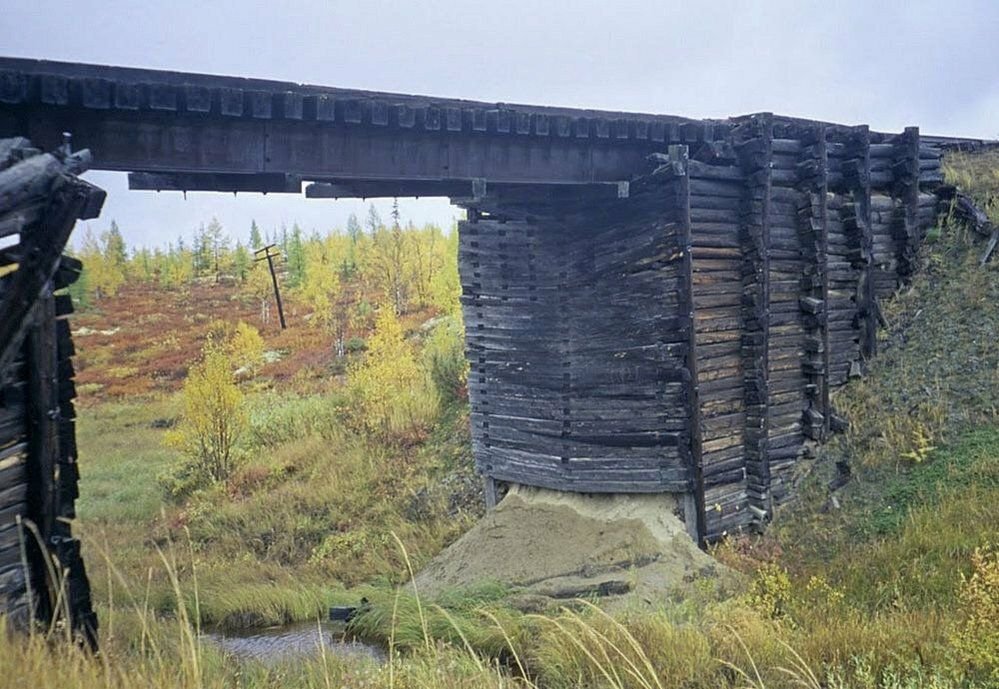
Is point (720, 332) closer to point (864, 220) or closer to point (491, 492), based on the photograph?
point (864, 220)

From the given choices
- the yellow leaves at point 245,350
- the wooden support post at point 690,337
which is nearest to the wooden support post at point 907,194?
the wooden support post at point 690,337

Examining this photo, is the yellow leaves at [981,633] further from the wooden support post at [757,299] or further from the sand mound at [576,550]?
the wooden support post at [757,299]

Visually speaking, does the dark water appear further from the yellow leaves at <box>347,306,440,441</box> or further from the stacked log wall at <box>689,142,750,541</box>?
the yellow leaves at <box>347,306,440,441</box>

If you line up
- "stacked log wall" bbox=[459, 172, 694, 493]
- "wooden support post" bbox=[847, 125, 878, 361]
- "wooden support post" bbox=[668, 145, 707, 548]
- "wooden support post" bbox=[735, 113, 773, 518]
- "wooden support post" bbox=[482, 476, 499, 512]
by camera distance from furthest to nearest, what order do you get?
1. "wooden support post" bbox=[847, 125, 878, 361]
2. "wooden support post" bbox=[482, 476, 499, 512]
3. "wooden support post" bbox=[735, 113, 773, 518]
4. "stacked log wall" bbox=[459, 172, 694, 493]
5. "wooden support post" bbox=[668, 145, 707, 548]

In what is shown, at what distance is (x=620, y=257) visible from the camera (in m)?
10.4

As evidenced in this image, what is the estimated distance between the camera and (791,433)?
11.1 meters

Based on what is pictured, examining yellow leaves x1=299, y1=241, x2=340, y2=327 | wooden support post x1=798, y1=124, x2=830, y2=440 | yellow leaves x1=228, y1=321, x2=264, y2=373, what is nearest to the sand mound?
wooden support post x1=798, y1=124, x2=830, y2=440

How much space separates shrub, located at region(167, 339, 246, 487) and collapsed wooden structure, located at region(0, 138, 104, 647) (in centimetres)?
1355

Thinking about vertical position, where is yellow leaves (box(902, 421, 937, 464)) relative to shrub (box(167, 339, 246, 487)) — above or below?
above

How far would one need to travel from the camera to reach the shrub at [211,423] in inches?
771

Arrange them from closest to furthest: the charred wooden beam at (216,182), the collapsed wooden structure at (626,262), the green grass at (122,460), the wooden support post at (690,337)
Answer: the charred wooden beam at (216,182) < the collapsed wooden structure at (626,262) < the wooden support post at (690,337) < the green grass at (122,460)

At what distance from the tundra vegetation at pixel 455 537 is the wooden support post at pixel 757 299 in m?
0.82

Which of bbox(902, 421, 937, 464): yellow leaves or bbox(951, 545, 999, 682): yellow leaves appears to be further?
bbox(902, 421, 937, 464): yellow leaves

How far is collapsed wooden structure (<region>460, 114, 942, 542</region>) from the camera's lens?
1008 cm
